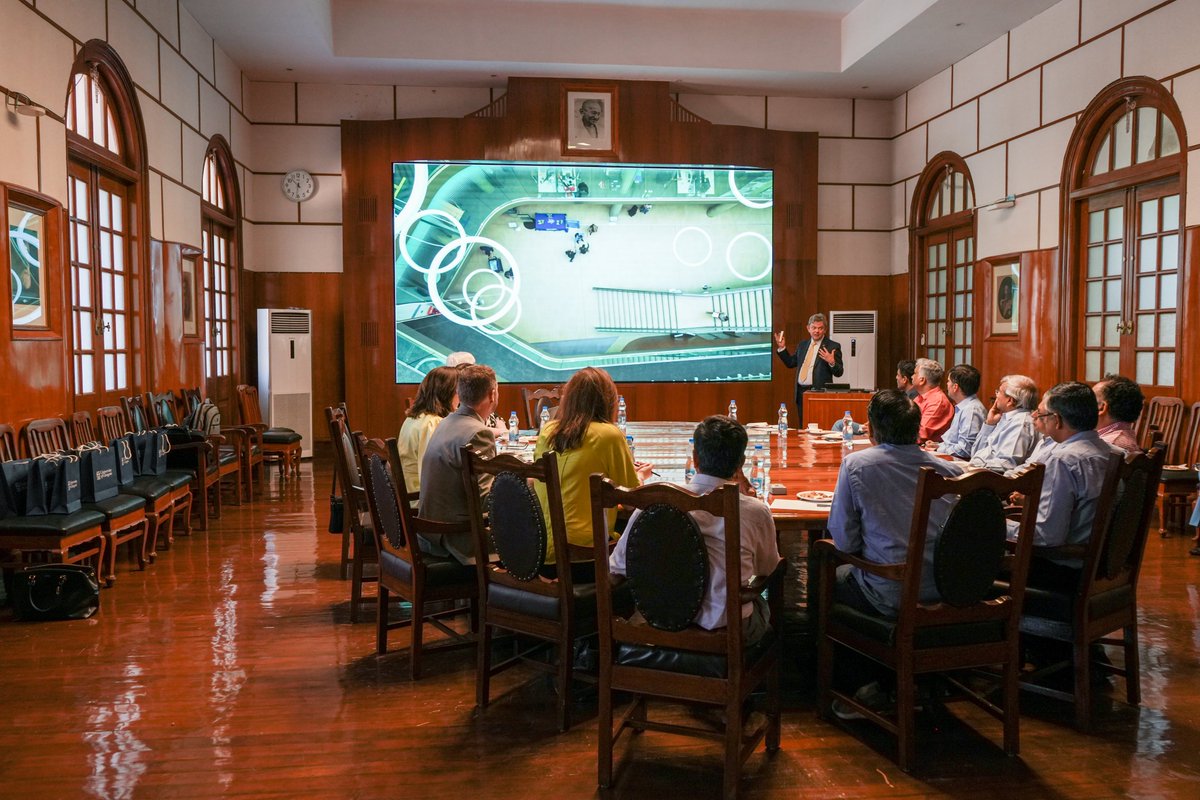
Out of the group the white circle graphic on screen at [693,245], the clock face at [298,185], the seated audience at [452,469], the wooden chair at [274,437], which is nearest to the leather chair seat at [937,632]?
the seated audience at [452,469]

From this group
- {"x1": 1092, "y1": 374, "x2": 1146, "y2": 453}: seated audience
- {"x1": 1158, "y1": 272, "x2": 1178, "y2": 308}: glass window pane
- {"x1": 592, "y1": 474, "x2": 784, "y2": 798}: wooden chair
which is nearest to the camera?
{"x1": 592, "y1": 474, "x2": 784, "y2": 798}: wooden chair

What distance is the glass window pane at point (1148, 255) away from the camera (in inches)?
282

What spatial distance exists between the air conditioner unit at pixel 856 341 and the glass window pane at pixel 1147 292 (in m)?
3.96

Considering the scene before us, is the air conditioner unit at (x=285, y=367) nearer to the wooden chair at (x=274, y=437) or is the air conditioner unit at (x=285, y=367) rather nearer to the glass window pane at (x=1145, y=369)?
the wooden chair at (x=274, y=437)

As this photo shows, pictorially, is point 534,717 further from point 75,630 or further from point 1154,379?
point 1154,379

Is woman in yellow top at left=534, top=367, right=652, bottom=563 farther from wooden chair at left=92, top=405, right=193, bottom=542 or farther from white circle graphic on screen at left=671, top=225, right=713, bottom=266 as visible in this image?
white circle graphic on screen at left=671, top=225, right=713, bottom=266

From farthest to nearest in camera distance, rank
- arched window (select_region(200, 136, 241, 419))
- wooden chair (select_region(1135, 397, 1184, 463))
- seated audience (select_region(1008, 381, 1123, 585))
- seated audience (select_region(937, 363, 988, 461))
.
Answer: arched window (select_region(200, 136, 241, 419)) < wooden chair (select_region(1135, 397, 1184, 463)) < seated audience (select_region(937, 363, 988, 461)) < seated audience (select_region(1008, 381, 1123, 585))

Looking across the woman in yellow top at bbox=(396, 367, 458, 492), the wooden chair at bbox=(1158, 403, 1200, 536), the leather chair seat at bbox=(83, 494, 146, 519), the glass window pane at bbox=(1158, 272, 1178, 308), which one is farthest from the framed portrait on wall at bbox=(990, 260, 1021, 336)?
the leather chair seat at bbox=(83, 494, 146, 519)

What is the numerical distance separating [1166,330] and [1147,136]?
1.50 m

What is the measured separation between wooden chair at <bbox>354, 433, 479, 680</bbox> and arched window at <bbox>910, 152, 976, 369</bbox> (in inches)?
297

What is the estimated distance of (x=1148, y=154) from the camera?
7.14m

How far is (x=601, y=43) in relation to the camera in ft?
32.4

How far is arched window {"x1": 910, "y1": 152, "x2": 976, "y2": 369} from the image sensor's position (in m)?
9.90

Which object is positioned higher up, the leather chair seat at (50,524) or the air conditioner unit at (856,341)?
the air conditioner unit at (856,341)
